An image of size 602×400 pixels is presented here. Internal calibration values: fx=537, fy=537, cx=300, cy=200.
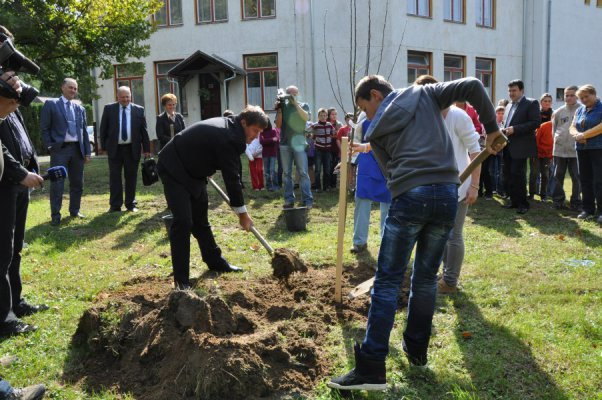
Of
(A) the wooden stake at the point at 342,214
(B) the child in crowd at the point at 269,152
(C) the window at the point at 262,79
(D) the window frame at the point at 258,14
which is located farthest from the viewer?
(C) the window at the point at 262,79

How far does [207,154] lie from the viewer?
16.8 ft

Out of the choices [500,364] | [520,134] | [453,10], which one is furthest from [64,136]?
[453,10]

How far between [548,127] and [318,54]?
11089mm

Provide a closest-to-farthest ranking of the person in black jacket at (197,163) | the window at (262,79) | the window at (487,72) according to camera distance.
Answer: the person in black jacket at (197,163) → the window at (262,79) → the window at (487,72)

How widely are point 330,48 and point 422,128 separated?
17.3 meters

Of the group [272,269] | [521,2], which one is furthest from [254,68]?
[272,269]

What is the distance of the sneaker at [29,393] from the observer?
10.6 ft

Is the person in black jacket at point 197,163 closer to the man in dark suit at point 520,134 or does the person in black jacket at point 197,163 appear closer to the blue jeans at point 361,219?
the blue jeans at point 361,219

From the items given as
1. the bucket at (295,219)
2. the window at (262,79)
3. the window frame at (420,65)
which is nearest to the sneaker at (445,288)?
the bucket at (295,219)

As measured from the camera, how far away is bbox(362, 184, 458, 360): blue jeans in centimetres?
335

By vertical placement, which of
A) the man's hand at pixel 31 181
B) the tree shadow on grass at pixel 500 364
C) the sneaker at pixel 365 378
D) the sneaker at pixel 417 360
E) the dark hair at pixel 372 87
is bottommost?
the tree shadow on grass at pixel 500 364

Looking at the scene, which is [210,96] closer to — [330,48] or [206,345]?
[330,48]

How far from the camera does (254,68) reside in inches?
829

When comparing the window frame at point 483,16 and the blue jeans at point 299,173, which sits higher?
the window frame at point 483,16
